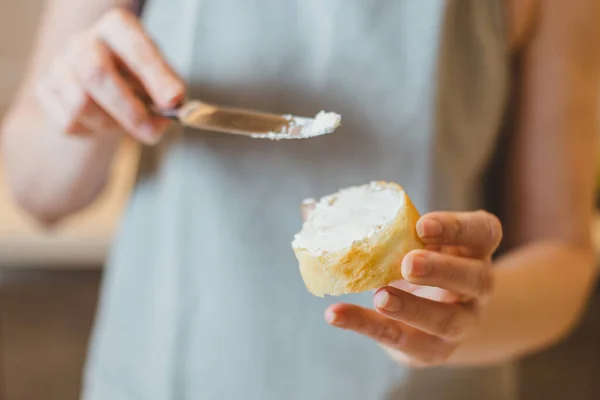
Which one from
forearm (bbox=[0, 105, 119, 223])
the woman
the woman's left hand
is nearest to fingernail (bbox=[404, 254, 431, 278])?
the woman's left hand

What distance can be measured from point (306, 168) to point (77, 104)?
0.46 ft

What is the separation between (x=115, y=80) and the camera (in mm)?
342

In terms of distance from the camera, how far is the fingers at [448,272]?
0.25m

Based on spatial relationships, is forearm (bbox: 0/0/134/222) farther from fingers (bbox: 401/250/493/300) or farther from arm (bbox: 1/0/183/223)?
fingers (bbox: 401/250/493/300)

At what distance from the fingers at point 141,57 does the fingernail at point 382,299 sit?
0.14m

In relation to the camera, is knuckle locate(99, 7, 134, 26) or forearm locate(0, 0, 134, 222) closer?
knuckle locate(99, 7, 134, 26)

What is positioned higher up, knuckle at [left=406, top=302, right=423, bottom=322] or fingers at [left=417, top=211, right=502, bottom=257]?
fingers at [left=417, top=211, right=502, bottom=257]

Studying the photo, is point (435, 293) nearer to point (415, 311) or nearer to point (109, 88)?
point (415, 311)

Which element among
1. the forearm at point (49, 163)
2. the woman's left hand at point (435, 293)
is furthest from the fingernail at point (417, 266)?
the forearm at point (49, 163)

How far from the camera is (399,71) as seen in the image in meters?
0.43

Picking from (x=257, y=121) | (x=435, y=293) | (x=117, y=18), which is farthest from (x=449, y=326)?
(x=117, y=18)

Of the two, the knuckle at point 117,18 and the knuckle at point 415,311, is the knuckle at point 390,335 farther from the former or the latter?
the knuckle at point 117,18

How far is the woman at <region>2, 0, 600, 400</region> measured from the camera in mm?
421

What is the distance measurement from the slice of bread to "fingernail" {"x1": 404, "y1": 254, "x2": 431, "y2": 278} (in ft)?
0.05
